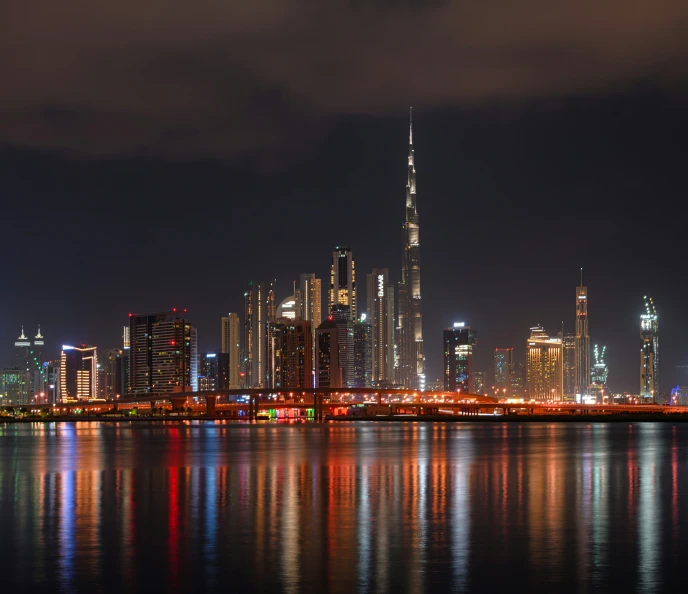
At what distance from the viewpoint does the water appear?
20.1 metres

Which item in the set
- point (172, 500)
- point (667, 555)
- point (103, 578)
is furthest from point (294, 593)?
point (172, 500)

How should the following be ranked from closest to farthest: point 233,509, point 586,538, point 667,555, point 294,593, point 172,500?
point 294,593, point 667,555, point 586,538, point 233,509, point 172,500

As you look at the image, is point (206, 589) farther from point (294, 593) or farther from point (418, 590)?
point (418, 590)

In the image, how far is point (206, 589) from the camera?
19.0m

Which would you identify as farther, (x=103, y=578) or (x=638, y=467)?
(x=638, y=467)

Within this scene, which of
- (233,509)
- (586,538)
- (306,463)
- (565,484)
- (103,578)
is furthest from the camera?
(306,463)

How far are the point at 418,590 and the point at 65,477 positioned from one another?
106 ft

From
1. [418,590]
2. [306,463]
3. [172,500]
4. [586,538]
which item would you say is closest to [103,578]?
[418,590]

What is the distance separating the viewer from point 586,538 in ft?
83.7

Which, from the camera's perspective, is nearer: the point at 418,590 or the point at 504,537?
the point at 418,590

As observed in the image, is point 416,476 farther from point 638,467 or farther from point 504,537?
point 504,537

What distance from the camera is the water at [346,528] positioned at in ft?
65.9

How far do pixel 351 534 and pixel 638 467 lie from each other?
98.7 ft

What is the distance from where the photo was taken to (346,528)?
1075 inches
